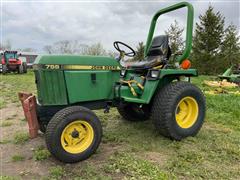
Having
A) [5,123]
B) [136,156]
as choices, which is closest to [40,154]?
[136,156]

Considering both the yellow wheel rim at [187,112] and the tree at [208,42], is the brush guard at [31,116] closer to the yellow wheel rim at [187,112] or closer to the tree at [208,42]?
the yellow wheel rim at [187,112]

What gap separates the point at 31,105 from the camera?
10.7ft

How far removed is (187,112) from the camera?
396cm

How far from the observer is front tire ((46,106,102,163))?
2824mm

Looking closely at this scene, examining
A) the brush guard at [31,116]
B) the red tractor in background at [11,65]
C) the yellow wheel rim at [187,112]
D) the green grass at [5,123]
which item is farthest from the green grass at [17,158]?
the red tractor in background at [11,65]

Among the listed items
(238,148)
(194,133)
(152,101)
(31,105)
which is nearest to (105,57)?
(152,101)

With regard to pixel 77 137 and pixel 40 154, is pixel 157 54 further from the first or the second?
pixel 40 154

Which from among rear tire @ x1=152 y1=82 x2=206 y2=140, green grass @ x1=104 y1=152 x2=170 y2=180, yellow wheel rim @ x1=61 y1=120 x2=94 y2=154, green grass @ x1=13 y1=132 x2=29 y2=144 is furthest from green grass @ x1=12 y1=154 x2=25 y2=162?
rear tire @ x1=152 y1=82 x2=206 y2=140

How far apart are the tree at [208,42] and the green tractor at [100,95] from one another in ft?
62.3

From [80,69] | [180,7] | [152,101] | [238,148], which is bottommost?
[238,148]

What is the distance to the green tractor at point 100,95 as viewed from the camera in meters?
2.98

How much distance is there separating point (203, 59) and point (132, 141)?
20.1 m

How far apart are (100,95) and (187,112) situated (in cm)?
142

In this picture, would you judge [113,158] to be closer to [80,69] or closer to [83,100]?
[83,100]
